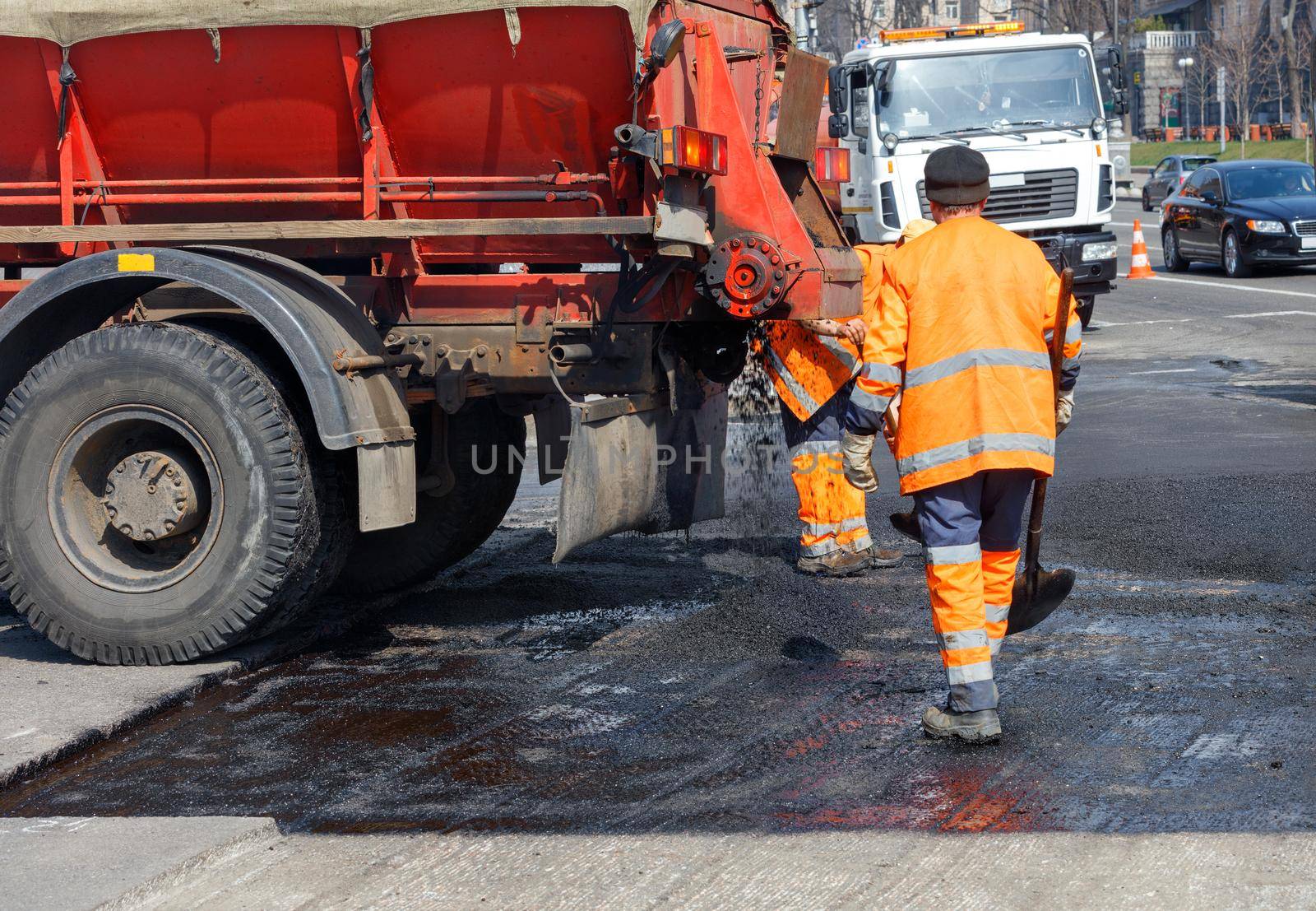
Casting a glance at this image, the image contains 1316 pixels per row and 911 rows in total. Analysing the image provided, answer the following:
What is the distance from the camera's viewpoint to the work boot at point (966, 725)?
440 centimetres

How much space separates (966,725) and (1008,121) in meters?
11.6

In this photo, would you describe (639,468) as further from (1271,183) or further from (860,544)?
(1271,183)

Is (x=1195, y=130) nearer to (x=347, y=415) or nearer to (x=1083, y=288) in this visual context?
(x=1083, y=288)

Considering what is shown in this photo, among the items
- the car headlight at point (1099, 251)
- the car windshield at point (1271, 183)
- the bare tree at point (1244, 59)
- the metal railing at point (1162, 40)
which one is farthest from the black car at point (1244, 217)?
the metal railing at point (1162, 40)

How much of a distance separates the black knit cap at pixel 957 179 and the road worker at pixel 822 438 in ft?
6.28

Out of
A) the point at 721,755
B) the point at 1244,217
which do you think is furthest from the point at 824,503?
the point at 1244,217

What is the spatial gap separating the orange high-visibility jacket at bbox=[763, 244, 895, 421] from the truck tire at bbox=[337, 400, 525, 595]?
1.15 metres

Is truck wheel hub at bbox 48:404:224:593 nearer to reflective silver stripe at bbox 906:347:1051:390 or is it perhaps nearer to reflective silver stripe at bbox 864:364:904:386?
reflective silver stripe at bbox 864:364:904:386

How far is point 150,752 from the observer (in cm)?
453

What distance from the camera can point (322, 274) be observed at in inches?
227

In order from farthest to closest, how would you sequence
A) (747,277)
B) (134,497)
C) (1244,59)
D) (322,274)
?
1. (1244,59)
2. (322,274)
3. (134,497)
4. (747,277)

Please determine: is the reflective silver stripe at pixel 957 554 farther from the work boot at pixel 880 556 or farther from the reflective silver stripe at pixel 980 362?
the work boot at pixel 880 556

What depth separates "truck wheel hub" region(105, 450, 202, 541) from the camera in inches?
209

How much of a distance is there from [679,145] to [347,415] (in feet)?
4.42
